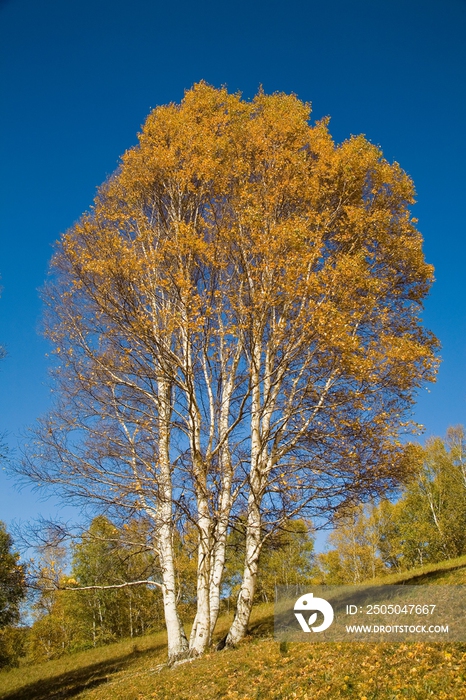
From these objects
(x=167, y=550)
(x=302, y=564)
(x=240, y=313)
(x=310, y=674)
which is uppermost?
(x=240, y=313)

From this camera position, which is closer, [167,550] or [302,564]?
[167,550]

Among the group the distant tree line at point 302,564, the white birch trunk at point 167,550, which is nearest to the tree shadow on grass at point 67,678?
the distant tree line at point 302,564

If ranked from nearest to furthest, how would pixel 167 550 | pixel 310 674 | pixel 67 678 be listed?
pixel 310 674
pixel 167 550
pixel 67 678

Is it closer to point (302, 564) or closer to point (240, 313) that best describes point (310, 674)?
point (240, 313)

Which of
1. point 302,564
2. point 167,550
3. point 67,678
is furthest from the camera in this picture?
point 302,564

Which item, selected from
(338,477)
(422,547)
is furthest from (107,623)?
(338,477)

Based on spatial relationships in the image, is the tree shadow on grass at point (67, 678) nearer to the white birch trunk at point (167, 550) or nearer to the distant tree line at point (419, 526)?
the white birch trunk at point (167, 550)

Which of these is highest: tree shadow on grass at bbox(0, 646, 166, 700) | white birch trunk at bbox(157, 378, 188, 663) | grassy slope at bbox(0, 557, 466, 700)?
white birch trunk at bbox(157, 378, 188, 663)

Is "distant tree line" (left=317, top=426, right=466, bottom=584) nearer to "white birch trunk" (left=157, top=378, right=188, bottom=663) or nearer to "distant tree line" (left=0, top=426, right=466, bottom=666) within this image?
"distant tree line" (left=0, top=426, right=466, bottom=666)

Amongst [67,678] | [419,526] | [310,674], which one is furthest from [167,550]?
[419,526]

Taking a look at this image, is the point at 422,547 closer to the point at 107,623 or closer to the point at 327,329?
the point at 107,623

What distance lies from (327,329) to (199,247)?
307cm

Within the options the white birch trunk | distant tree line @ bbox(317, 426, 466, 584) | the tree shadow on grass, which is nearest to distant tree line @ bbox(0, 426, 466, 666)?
distant tree line @ bbox(317, 426, 466, 584)

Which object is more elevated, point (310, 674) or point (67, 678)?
point (310, 674)
